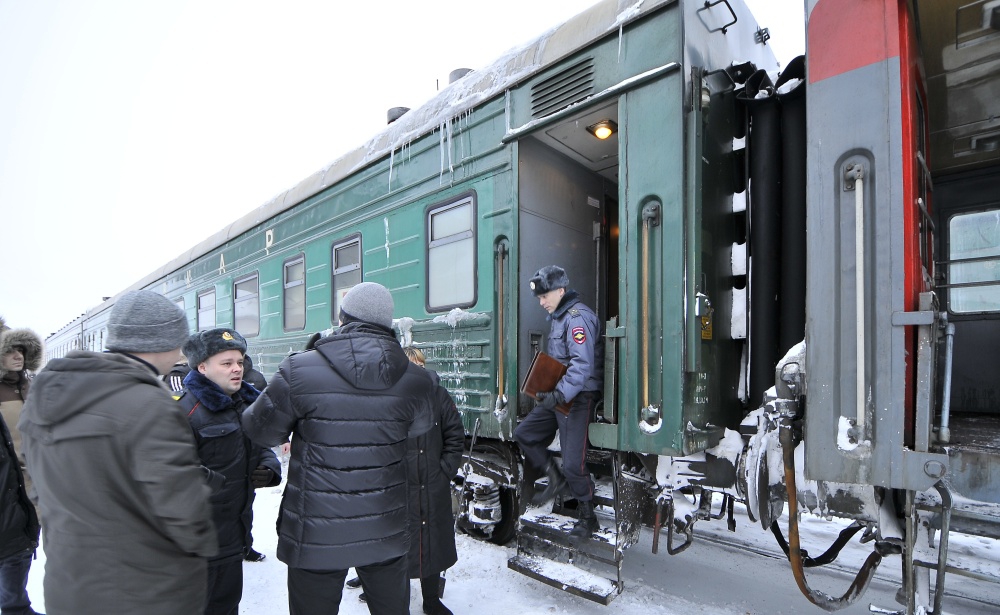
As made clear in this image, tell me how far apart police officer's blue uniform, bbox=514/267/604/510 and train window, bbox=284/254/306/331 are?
3396mm

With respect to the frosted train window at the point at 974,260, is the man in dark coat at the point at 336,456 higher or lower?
lower

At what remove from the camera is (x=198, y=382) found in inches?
90.2

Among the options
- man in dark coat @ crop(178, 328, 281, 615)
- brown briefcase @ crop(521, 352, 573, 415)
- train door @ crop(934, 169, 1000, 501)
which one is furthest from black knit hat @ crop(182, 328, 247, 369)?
Result: train door @ crop(934, 169, 1000, 501)

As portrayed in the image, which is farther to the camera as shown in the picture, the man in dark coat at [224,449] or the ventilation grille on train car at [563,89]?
the ventilation grille on train car at [563,89]

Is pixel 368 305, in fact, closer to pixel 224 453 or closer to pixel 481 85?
pixel 224 453

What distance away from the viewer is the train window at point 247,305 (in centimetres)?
699

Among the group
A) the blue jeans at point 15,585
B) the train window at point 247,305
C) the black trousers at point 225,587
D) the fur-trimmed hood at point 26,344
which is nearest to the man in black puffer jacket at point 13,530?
the blue jeans at point 15,585

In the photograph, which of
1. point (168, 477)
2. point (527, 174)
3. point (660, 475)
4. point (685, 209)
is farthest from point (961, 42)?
point (168, 477)

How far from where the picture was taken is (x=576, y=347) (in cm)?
312

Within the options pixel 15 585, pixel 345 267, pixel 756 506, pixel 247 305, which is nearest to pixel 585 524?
pixel 756 506

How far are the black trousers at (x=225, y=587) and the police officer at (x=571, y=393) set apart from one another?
5.39ft

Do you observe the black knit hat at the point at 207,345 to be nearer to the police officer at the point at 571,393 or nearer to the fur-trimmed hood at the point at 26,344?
the fur-trimmed hood at the point at 26,344

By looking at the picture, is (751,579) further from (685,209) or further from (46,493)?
(46,493)

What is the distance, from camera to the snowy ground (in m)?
3.12
